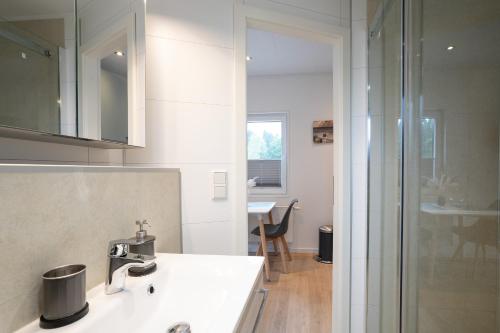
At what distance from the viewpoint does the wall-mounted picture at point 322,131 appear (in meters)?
3.50

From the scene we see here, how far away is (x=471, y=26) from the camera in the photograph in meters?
0.91

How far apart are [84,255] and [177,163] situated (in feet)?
2.04

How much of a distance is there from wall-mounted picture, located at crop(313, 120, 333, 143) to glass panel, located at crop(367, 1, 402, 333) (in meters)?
1.96

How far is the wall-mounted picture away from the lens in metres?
3.50

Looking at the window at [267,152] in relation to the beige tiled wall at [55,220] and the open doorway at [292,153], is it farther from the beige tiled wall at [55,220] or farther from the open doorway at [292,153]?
the beige tiled wall at [55,220]

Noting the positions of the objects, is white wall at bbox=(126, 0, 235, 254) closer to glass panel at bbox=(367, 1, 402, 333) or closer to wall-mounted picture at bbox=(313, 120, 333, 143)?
glass panel at bbox=(367, 1, 402, 333)

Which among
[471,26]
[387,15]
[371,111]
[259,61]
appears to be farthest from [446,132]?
[259,61]

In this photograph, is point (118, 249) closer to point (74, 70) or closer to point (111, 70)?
point (74, 70)

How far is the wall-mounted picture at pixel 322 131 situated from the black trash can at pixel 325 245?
48.0 inches

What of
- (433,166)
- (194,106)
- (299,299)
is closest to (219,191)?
(194,106)

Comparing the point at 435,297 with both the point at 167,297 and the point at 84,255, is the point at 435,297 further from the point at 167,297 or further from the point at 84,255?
the point at 84,255

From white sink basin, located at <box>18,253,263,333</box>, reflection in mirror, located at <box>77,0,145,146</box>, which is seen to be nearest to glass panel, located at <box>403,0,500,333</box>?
white sink basin, located at <box>18,253,263,333</box>

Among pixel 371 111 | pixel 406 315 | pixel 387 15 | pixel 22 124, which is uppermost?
pixel 387 15

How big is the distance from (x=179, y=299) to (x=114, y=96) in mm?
812
